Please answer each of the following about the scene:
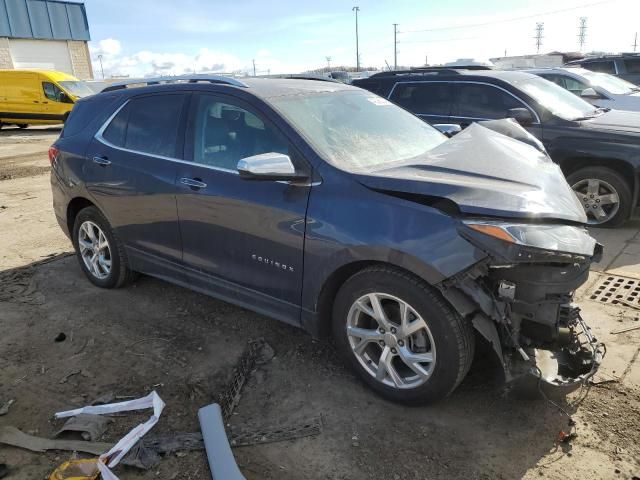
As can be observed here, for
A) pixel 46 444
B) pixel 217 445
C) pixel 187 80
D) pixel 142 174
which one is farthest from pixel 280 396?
pixel 187 80

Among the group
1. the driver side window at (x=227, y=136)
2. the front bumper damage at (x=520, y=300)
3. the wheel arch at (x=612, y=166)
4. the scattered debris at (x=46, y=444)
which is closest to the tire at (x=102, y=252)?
the driver side window at (x=227, y=136)

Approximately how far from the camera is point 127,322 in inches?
159

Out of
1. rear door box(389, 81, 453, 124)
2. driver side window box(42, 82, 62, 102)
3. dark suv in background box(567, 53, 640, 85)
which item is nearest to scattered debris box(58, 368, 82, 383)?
rear door box(389, 81, 453, 124)

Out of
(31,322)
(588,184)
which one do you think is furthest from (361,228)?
(588,184)

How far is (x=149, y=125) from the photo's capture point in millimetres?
3953

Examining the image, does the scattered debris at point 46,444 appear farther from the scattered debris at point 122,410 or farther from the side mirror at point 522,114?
the side mirror at point 522,114

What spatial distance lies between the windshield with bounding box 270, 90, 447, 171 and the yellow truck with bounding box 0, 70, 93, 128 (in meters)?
18.4

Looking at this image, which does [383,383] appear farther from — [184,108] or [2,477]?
[184,108]

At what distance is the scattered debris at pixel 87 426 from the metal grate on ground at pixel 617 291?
12.3ft

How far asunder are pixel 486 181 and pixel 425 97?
4.60 metres

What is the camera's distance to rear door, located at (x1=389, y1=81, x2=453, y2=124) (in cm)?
684

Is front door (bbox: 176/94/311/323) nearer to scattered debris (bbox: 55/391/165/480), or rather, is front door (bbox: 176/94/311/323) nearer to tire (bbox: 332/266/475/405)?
tire (bbox: 332/266/475/405)

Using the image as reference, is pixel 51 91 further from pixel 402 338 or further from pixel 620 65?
pixel 402 338

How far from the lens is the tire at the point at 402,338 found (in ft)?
8.50
